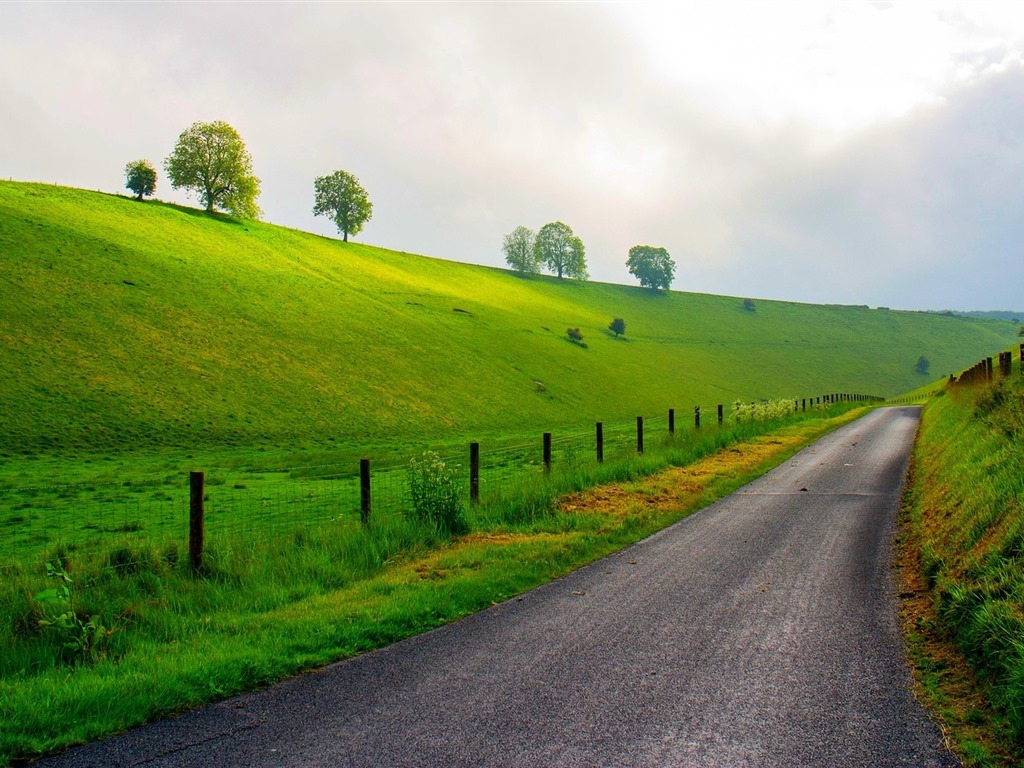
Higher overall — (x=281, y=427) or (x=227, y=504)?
(x=281, y=427)

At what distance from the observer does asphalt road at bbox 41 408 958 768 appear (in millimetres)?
4449

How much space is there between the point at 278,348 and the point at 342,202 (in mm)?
62515

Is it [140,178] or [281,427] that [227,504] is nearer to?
[281,427]

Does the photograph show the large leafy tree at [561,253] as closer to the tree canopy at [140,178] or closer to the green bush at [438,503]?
the tree canopy at [140,178]

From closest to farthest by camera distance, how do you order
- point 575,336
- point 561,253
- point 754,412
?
point 754,412 < point 575,336 < point 561,253

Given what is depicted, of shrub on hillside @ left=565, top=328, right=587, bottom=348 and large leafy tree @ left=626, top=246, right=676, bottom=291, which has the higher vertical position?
large leafy tree @ left=626, top=246, right=676, bottom=291

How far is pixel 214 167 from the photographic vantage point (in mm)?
91250

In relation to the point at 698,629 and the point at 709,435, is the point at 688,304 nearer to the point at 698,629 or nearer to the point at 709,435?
the point at 709,435

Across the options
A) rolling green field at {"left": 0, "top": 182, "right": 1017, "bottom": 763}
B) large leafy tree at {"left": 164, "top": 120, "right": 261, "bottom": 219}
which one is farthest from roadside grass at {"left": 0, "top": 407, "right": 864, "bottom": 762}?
large leafy tree at {"left": 164, "top": 120, "right": 261, "bottom": 219}

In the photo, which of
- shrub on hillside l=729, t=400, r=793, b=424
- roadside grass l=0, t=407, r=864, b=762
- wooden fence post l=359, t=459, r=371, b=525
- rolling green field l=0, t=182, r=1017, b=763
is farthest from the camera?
shrub on hillside l=729, t=400, r=793, b=424

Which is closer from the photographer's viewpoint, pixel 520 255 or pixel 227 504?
pixel 227 504

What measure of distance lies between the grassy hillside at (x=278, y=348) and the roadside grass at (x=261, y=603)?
28.7 meters

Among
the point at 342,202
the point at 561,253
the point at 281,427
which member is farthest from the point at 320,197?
the point at 281,427

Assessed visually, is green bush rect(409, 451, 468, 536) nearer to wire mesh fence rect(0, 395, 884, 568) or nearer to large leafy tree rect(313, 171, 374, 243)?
wire mesh fence rect(0, 395, 884, 568)
